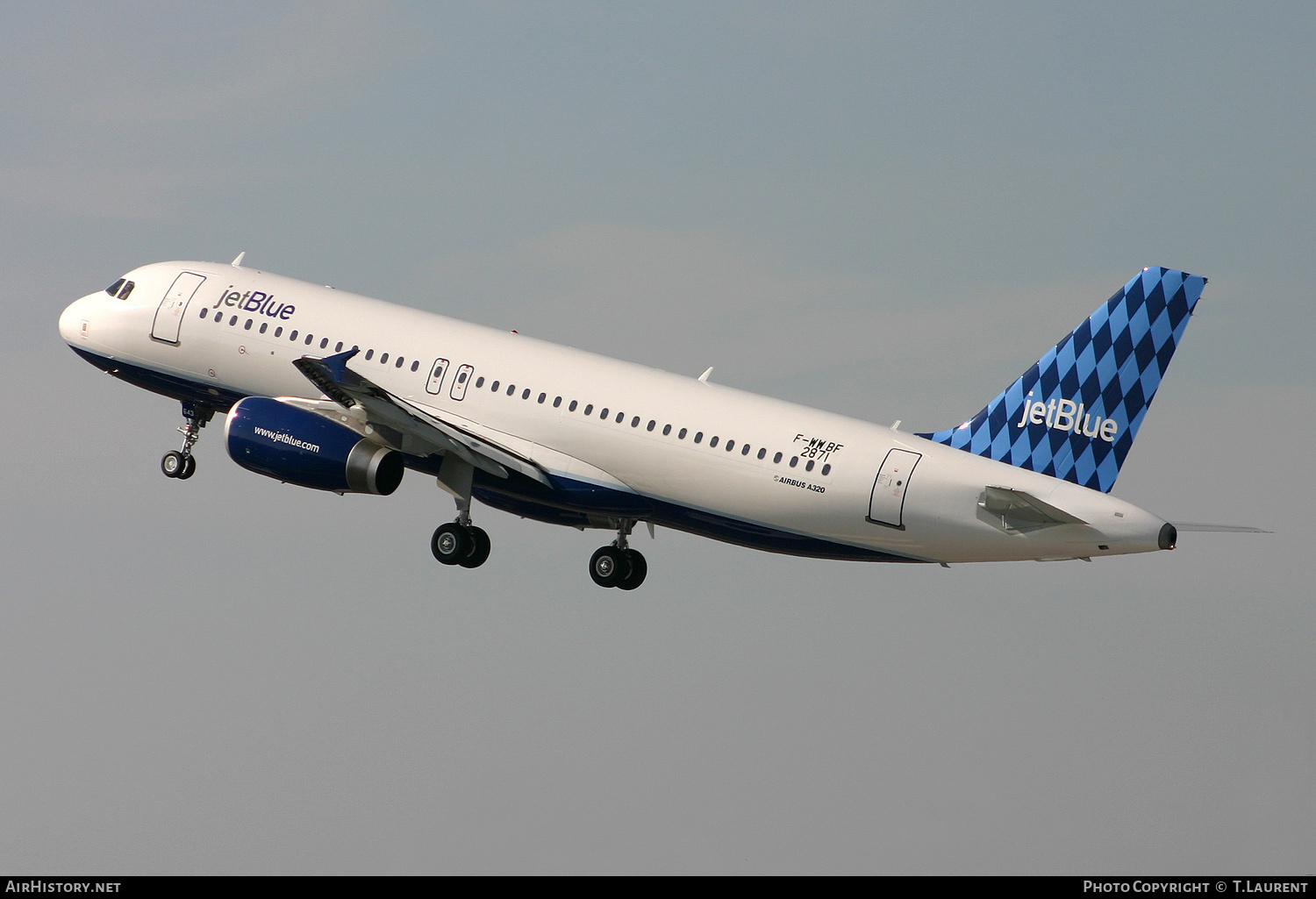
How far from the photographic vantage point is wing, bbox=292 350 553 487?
3850 centimetres

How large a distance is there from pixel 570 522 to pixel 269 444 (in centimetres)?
728

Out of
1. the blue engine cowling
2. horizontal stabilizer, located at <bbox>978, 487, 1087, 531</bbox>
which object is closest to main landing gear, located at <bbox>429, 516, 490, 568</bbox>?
the blue engine cowling

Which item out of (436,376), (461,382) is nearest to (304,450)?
(436,376)

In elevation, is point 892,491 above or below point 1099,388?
below

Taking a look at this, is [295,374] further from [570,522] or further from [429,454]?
[570,522]

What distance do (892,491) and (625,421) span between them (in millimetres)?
6250

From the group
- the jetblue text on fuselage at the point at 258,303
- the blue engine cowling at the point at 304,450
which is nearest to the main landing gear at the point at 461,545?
the blue engine cowling at the point at 304,450

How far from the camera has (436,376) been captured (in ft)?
138

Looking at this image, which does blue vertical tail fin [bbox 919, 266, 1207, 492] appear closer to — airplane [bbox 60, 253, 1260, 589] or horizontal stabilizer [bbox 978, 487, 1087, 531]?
airplane [bbox 60, 253, 1260, 589]

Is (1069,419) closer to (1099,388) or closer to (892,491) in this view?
(1099,388)

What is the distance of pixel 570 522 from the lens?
4316cm

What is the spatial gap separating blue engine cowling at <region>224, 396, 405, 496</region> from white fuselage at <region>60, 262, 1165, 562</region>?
7.31 feet

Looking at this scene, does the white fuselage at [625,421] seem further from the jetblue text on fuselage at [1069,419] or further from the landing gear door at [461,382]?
the jetblue text on fuselage at [1069,419]

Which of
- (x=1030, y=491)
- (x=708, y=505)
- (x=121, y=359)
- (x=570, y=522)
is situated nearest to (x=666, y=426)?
(x=708, y=505)
